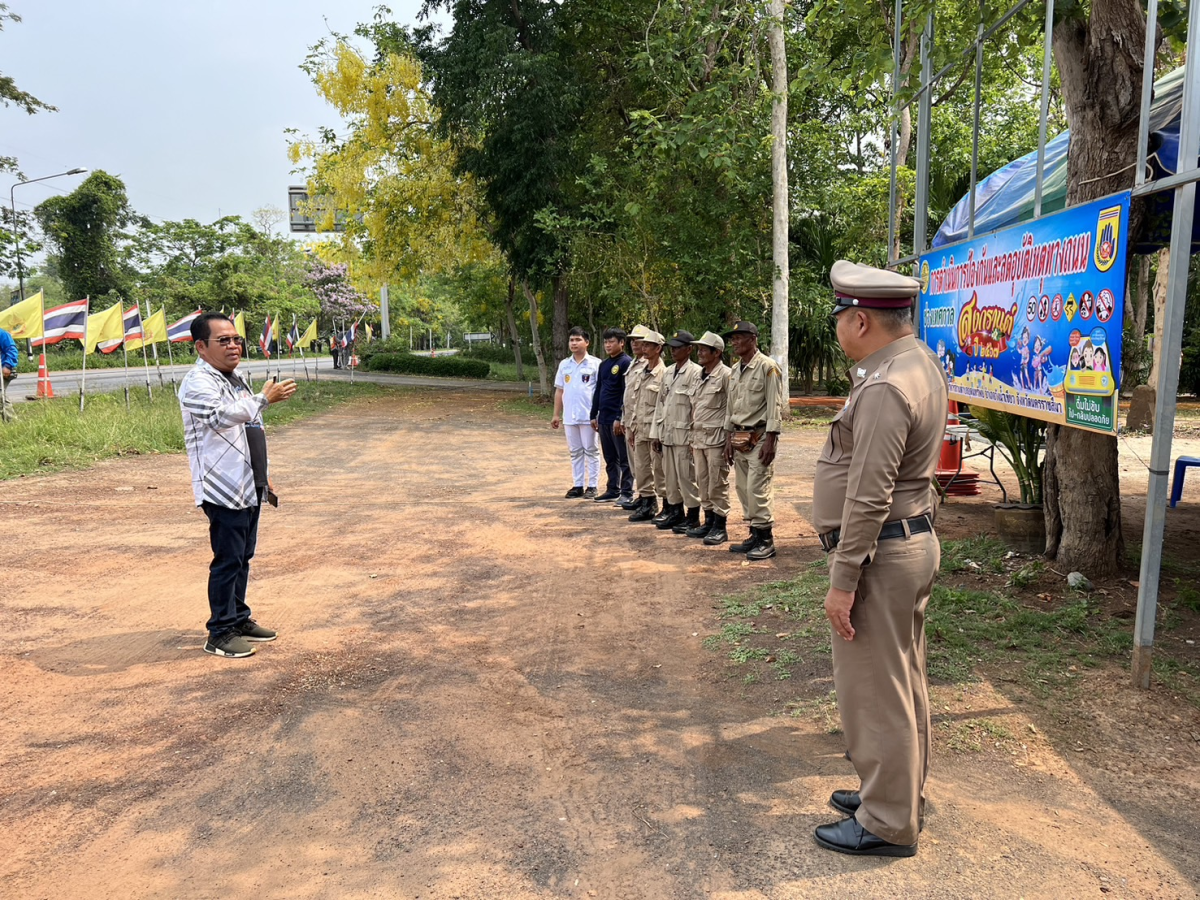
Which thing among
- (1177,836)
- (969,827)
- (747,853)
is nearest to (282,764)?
(747,853)

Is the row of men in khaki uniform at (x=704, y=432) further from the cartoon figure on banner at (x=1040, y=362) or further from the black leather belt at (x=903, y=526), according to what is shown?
the black leather belt at (x=903, y=526)

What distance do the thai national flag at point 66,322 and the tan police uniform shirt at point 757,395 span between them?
14.3 meters

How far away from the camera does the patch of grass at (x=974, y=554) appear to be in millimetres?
5828

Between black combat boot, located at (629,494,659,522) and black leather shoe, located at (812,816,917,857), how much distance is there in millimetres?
5568

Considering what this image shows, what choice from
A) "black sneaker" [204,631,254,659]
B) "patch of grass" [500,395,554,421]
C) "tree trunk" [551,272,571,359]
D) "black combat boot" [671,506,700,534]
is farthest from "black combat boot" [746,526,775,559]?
"tree trunk" [551,272,571,359]

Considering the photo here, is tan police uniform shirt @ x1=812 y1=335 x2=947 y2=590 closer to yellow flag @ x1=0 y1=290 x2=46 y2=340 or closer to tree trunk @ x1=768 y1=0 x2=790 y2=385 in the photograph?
tree trunk @ x1=768 y1=0 x2=790 y2=385

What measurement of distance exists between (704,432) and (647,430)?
1064mm

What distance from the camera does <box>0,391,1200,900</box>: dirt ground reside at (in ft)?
8.99

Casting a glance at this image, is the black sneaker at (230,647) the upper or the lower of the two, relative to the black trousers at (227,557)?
lower

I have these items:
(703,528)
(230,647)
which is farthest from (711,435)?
(230,647)

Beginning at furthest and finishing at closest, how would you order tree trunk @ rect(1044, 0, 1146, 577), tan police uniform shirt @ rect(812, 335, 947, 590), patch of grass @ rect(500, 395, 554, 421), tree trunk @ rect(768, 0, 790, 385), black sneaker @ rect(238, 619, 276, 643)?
patch of grass @ rect(500, 395, 554, 421), tree trunk @ rect(768, 0, 790, 385), black sneaker @ rect(238, 619, 276, 643), tree trunk @ rect(1044, 0, 1146, 577), tan police uniform shirt @ rect(812, 335, 947, 590)

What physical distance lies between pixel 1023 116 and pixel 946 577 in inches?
679

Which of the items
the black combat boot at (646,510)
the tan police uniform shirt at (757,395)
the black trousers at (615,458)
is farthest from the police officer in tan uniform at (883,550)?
the black trousers at (615,458)

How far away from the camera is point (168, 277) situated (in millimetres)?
44875
